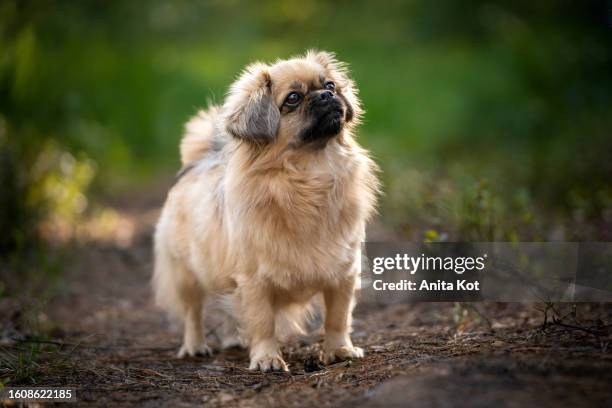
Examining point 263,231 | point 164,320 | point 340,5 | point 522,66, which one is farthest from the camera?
point 340,5

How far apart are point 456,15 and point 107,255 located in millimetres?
11045

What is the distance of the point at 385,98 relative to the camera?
1270 centimetres

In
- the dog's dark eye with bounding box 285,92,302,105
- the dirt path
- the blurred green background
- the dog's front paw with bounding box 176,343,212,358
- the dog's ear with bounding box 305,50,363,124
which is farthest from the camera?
the blurred green background

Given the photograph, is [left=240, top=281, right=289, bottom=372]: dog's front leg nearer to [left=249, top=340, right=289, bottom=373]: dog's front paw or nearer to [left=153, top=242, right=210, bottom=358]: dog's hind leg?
[left=249, top=340, right=289, bottom=373]: dog's front paw

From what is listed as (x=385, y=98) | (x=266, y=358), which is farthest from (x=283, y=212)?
(x=385, y=98)

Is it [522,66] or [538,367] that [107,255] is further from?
[522,66]

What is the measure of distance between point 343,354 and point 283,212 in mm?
780

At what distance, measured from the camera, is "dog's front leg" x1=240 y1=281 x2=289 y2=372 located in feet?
12.0

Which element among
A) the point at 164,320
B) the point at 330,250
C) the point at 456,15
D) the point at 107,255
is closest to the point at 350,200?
the point at 330,250

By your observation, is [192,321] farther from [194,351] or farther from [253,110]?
[253,110]

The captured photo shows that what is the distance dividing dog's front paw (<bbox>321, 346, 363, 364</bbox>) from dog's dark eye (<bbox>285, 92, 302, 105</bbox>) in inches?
50.5

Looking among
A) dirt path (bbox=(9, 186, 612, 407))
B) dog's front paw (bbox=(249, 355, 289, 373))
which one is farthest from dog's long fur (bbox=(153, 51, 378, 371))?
dirt path (bbox=(9, 186, 612, 407))

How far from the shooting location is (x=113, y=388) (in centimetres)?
325

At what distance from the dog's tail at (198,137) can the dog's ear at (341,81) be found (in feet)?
2.91
